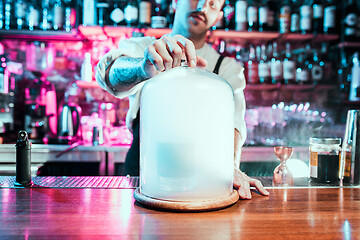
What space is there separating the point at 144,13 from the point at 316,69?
5.16 feet

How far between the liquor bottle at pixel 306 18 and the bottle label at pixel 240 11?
0.50 meters

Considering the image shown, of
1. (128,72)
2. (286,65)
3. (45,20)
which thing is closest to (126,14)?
(45,20)

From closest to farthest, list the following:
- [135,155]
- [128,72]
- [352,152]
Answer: [128,72] → [352,152] → [135,155]

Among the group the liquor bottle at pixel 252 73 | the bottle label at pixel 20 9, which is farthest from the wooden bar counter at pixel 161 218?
the bottle label at pixel 20 9

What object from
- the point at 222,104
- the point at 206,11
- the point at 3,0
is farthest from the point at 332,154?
the point at 3,0

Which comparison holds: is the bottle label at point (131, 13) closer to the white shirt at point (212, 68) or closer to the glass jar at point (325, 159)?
the white shirt at point (212, 68)

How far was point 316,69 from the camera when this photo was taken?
2762 millimetres

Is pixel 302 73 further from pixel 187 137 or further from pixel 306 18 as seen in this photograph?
pixel 187 137

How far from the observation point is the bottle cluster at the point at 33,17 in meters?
2.59

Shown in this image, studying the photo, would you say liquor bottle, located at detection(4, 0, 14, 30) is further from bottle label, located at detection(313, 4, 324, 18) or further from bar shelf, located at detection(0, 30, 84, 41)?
bottle label, located at detection(313, 4, 324, 18)

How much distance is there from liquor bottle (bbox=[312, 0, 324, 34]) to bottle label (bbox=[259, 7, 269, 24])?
0.43 m

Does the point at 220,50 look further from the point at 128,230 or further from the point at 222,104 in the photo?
the point at 128,230

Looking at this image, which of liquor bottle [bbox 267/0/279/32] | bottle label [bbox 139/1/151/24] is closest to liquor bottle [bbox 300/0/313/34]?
liquor bottle [bbox 267/0/279/32]

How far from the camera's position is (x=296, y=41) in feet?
9.55
